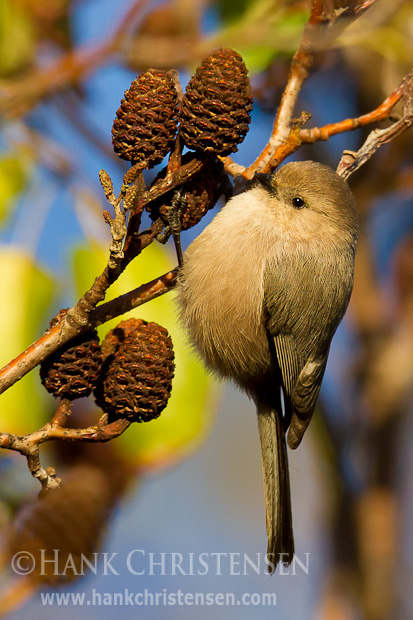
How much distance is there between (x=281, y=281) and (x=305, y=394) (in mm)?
358

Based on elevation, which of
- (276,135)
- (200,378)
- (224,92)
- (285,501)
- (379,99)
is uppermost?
(379,99)

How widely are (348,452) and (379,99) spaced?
66.6 inches

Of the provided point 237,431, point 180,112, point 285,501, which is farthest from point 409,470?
point 180,112

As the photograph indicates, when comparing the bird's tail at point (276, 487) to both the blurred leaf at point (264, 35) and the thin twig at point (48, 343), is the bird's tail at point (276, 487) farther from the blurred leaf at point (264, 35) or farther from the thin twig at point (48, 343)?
the blurred leaf at point (264, 35)

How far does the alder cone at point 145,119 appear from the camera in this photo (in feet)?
4.89

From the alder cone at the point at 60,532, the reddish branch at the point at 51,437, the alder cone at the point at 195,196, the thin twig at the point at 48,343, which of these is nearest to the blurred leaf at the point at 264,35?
the alder cone at the point at 195,196

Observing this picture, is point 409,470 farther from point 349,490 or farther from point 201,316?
point 201,316

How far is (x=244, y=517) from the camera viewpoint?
500cm

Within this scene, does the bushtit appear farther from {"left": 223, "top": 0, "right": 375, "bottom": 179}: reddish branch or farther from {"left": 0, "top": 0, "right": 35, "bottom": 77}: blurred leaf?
{"left": 0, "top": 0, "right": 35, "bottom": 77}: blurred leaf

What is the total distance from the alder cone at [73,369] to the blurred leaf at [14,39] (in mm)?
1207

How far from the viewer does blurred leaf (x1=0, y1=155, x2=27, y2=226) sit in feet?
6.95

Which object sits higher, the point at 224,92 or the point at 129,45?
the point at 129,45

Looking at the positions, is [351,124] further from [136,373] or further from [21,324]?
[21,324]

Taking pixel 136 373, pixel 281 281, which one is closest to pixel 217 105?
pixel 136 373
